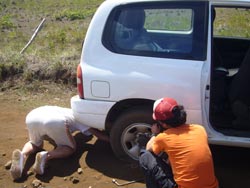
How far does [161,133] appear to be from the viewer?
388 cm

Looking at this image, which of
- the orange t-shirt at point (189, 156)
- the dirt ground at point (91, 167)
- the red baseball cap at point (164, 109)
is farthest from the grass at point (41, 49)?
the orange t-shirt at point (189, 156)

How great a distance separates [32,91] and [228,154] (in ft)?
12.3

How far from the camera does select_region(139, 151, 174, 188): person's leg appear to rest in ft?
12.4

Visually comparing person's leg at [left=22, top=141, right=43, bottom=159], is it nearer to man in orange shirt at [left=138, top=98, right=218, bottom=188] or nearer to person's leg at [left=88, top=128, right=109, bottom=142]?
person's leg at [left=88, top=128, right=109, bottom=142]

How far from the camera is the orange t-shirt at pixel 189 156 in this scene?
358 centimetres

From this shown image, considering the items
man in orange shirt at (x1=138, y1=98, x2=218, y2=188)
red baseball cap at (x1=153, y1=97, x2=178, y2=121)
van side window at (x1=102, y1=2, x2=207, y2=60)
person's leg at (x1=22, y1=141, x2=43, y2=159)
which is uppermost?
van side window at (x1=102, y1=2, x2=207, y2=60)

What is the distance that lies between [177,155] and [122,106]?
1.22 m

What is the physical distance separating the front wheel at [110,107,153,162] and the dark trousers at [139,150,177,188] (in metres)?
0.72

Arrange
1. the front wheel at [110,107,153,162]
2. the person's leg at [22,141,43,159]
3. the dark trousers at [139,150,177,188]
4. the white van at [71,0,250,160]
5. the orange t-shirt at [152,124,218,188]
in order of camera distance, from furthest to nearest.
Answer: the person's leg at [22,141,43,159]
the front wheel at [110,107,153,162]
the white van at [71,0,250,160]
the dark trousers at [139,150,177,188]
the orange t-shirt at [152,124,218,188]

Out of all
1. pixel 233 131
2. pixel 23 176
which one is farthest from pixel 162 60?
pixel 23 176

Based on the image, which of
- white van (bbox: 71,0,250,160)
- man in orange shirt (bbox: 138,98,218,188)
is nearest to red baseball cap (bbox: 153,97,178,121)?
man in orange shirt (bbox: 138,98,218,188)

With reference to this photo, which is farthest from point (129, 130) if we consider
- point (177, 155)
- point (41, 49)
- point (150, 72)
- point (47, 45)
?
point (47, 45)

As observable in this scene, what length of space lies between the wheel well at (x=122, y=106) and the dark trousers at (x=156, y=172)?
815mm

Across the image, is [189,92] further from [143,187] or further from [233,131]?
[143,187]
